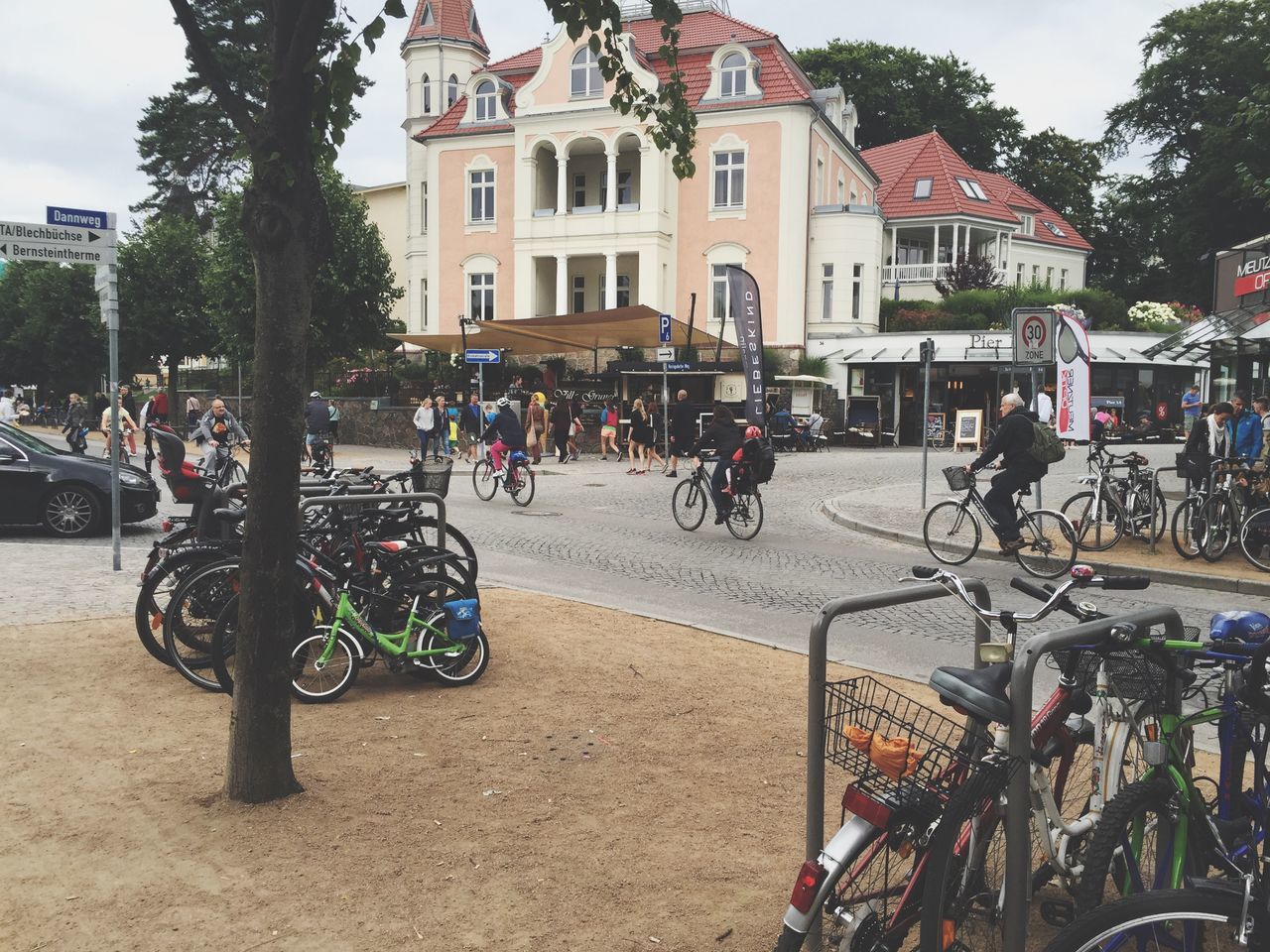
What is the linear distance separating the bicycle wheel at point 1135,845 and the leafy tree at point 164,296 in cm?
4804

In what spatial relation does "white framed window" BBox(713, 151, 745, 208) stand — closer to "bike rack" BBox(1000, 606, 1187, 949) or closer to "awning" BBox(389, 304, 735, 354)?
"awning" BBox(389, 304, 735, 354)

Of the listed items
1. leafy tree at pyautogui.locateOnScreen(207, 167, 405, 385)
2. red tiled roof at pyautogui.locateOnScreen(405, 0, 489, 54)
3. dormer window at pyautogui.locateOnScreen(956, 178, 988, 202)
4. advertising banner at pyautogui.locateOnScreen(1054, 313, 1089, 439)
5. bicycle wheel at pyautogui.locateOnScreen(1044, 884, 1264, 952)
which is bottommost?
bicycle wheel at pyautogui.locateOnScreen(1044, 884, 1264, 952)

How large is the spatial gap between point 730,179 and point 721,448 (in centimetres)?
2738

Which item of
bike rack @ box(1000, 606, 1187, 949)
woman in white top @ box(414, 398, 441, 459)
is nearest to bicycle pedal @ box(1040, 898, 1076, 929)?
bike rack @ box(1000, 606, 1187, 949)

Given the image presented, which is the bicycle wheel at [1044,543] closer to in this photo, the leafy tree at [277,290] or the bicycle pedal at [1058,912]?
the bicycle pedal at [1058,912]

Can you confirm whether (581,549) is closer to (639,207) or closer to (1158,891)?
(1158,891)

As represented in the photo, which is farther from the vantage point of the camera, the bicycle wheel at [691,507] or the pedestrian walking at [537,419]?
the pedestrian walking at [537,419]

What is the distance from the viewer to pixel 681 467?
88.2ft

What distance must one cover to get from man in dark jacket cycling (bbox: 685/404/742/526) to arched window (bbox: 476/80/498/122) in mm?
31547

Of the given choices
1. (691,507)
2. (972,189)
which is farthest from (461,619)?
(972,189)

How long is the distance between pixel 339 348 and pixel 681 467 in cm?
1613

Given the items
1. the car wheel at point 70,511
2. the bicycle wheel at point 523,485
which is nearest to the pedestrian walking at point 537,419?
the bicycle wheel at point 523,485

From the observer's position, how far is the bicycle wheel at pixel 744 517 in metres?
14.3

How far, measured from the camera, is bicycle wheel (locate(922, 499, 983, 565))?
41.7ft
